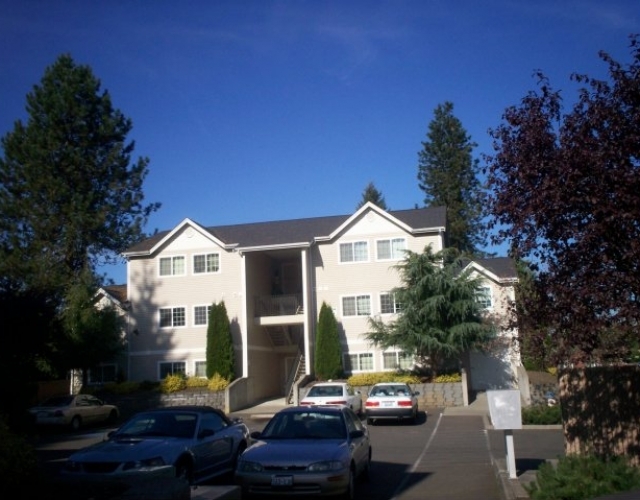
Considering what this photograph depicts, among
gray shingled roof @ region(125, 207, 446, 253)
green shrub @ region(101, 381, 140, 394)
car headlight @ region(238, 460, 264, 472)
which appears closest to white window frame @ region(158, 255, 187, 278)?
gray shingled roof @ region(125, 207, 446, 253)

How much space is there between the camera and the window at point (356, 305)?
121 feet

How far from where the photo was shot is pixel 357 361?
36.6m

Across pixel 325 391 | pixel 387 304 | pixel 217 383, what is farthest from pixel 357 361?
pixel 325 391

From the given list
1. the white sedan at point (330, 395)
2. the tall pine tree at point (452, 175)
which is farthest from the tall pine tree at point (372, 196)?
the white sedan at point (330, 395)

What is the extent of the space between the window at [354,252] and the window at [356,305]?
198 cm

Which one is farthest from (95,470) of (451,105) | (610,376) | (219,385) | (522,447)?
(451,105)

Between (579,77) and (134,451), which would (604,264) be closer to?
(579,77)

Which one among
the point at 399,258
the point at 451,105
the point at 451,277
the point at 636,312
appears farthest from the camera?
the point at 451,105

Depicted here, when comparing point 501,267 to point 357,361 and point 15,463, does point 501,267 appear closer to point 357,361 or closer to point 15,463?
point 357,361

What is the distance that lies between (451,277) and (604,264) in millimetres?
24608

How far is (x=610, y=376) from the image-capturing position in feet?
38.9

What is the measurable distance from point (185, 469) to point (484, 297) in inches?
994

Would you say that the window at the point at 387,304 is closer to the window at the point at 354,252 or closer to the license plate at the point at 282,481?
the window at the point at 354,252

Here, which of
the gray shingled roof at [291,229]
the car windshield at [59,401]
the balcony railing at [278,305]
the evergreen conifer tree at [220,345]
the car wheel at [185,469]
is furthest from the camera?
the balcony railing at [278,305]
